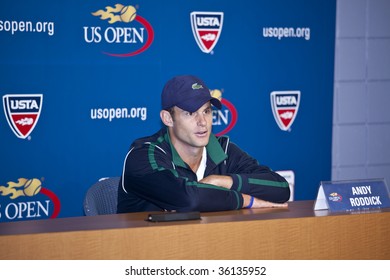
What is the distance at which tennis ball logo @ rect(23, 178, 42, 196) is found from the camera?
422 cm

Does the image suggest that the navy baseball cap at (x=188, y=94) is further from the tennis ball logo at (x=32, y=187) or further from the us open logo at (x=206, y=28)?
the us open logo at (x=206, y=28)

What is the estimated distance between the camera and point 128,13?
439 cm

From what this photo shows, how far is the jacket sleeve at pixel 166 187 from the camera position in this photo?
262 cm

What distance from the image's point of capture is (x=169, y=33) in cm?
453

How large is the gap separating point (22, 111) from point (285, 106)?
1.76 metres

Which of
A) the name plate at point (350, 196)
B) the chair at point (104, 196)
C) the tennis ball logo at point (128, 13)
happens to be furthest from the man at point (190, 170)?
the tennis ball logo at point (128, 13)

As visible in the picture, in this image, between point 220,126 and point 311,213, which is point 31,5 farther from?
point 311,213

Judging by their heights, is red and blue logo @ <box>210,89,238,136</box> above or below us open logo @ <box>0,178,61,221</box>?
above

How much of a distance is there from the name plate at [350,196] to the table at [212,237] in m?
0.05

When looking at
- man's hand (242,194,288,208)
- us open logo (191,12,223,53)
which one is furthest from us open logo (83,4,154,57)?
man's hand (242,194,288,208)

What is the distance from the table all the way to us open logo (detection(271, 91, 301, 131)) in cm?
233

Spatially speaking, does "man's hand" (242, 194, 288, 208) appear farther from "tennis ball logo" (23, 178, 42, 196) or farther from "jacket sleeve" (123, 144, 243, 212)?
"tennis ball logo" (23, 178, 42, 196)

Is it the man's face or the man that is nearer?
the man

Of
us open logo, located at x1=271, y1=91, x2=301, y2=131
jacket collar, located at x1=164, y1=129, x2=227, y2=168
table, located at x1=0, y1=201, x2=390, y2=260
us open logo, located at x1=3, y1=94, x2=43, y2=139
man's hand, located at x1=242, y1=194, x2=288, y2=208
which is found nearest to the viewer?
table, located at x1=0, y1=201, x2=390, y2=260
